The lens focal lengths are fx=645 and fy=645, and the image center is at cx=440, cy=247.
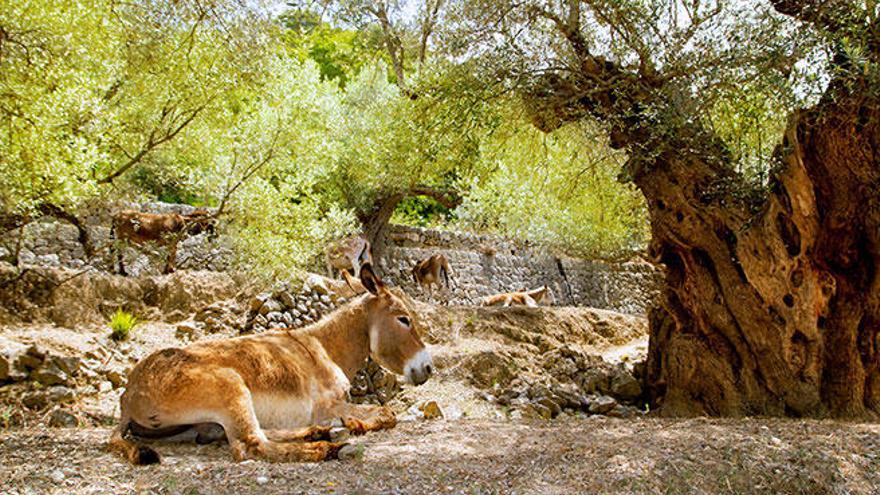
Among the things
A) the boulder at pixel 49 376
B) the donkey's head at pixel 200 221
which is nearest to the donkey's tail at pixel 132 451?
the boulder at pixel 49 376

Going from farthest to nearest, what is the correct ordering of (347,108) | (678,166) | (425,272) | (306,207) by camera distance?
(347,108) → (425,272) → (306,207) → (678,166)

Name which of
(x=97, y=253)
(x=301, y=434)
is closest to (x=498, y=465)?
(x=301, y=434)

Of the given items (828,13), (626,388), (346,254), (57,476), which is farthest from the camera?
(346,254)

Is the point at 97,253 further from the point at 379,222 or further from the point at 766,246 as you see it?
the point at 766,246

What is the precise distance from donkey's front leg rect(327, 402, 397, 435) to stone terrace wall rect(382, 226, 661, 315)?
13129 mm

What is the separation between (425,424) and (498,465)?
5.81ft

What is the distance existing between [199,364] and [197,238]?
1178 centimetres

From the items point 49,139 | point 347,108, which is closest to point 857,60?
point 49,139

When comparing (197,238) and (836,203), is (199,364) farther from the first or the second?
(197,238)

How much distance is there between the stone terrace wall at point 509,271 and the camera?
20547 millimetres

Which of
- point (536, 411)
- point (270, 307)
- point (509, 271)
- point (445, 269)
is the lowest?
point (536, 411)

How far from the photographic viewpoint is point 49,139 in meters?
7.61

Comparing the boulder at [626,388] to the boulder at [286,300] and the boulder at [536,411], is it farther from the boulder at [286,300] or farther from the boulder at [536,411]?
the boulder at [286,300]

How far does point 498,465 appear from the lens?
421 centimetres
